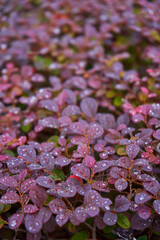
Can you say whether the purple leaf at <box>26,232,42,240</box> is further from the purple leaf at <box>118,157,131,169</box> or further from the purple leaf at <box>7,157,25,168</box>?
the purple leaf at <box>118,157,131,169</box>

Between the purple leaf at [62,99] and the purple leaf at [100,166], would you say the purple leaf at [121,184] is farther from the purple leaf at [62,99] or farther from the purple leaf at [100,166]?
the purple leaf at [62,99]

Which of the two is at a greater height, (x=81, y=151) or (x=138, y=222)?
(x=81, y=151)

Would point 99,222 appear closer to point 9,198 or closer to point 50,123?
point 9,198

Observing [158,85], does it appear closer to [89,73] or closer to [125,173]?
[89,73]

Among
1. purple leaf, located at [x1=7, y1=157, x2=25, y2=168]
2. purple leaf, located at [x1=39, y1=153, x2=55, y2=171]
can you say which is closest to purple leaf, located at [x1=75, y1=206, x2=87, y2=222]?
purple leaf, located at [x1=39, y1=153, x2=55, y2=171]

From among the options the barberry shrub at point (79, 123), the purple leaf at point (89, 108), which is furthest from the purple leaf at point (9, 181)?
the purple leaf at point (89, 108)

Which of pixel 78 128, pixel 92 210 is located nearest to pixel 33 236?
pixel 92 210

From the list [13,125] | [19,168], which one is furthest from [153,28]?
[19,168]

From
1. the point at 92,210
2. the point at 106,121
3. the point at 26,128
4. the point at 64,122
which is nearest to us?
the point at 92,210
